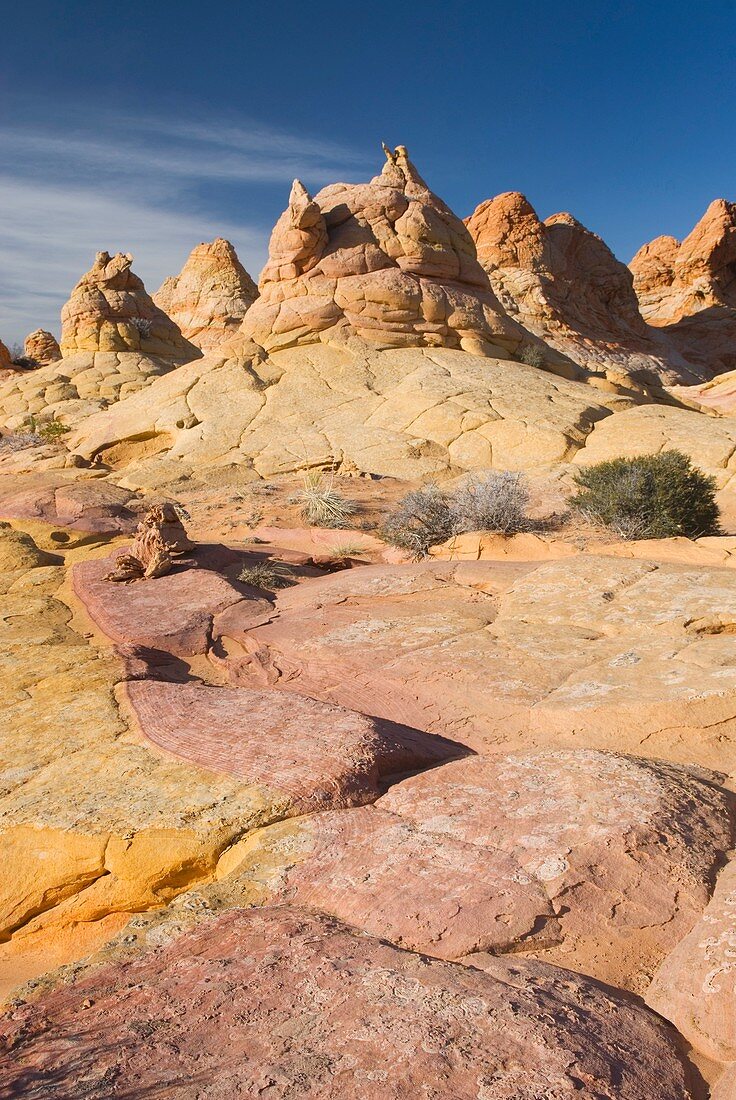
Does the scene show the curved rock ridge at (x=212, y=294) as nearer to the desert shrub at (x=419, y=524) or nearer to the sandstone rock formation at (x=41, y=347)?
the sandstone rock formation at (x=41, y=347)

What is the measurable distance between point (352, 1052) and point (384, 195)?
21573 mm

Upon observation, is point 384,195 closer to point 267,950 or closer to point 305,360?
point 305,360

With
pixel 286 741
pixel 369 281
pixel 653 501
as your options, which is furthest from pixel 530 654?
pixel 369 281

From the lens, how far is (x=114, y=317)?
1144 inches

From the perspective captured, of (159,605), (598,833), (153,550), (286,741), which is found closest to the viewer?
(598,833)

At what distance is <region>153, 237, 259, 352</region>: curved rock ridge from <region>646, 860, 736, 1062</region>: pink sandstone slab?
129 feet

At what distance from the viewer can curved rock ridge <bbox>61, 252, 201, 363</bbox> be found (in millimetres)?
28438

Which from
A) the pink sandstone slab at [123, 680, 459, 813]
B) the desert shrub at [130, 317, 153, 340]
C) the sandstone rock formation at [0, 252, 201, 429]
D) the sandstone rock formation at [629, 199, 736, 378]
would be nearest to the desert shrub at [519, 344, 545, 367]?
the sandstone rock formation at [0, 252, 201, 429]

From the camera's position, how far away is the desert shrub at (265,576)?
8.07 metres

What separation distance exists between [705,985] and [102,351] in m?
29.4

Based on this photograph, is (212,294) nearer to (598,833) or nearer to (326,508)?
(326,508)

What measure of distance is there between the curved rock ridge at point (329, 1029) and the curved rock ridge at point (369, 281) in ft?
58.6

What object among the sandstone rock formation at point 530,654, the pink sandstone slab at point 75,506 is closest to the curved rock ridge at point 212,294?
the pink sandstone slab at point 75,506

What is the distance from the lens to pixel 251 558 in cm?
908
